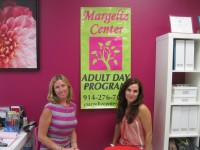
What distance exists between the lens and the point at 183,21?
7.02 feet

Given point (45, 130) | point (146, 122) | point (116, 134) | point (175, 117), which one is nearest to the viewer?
point (45, 130)

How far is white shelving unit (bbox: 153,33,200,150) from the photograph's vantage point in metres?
1.97

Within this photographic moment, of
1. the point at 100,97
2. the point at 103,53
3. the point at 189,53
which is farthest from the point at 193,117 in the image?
the point at 103,53

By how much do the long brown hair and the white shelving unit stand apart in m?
0.26

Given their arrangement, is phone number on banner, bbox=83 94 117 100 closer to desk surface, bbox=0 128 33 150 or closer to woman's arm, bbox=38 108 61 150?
woman's arm, bbox=38 108 61 150

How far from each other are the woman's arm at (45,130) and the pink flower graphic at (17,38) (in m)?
0.63

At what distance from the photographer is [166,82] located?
1992 millimetres

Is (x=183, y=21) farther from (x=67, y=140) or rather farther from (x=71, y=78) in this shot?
(x=67, y=140)

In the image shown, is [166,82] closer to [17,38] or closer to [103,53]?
[103,53]

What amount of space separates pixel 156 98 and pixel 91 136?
0.83 m

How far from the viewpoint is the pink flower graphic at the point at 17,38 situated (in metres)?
2.12

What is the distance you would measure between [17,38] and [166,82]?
1.56m

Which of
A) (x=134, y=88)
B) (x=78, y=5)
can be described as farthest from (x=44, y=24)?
(x=134, y=88)

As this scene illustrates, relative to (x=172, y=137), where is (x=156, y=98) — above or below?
above
